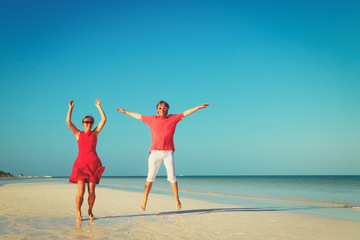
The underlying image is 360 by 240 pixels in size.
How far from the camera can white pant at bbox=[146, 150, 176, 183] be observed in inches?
262

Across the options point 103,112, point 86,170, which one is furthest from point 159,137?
point 86,170

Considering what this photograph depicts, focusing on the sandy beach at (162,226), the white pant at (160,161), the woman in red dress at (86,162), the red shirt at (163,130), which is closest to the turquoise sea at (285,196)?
the sandy beach at (162,226)

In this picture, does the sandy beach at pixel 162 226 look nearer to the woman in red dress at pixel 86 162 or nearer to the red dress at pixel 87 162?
the woman in red dress at pixel 86 162

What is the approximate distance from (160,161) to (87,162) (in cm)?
174

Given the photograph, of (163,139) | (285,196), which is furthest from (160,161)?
(285,196)

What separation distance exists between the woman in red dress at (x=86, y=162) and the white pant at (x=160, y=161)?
1293 millimetres

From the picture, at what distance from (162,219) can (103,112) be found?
2.38 metres

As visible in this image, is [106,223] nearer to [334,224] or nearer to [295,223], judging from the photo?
[295,223]

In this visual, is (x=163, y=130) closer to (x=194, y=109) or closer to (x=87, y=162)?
(x=194, y=109)

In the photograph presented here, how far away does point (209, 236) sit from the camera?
4629mm

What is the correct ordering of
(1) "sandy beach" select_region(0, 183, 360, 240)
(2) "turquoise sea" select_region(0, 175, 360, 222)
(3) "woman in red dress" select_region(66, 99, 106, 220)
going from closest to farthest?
(1) "sandy beach" select_region(0, 183, 360, 240)
(3) "woman in red dress" select_region(66, 99, 106, 220)
(2) "turquoise sea" select_region(0, 175, 360, 222)

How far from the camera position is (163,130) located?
263 inches

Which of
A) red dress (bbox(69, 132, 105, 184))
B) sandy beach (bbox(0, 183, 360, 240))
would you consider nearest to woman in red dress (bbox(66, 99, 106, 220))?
red dress (bbox(69, 132, 105, 184))

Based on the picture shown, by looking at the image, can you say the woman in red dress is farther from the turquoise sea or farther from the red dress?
the turquoise sea
